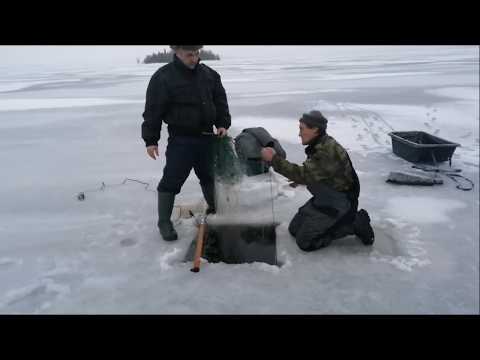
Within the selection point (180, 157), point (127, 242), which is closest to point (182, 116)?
point (180, 157)

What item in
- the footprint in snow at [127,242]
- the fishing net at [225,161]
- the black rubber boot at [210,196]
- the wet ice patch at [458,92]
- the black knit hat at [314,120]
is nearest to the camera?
the black knit hat at [314,120]

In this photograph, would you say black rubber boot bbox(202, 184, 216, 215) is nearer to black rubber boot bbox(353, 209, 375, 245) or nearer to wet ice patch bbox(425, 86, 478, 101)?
black rubber boot bbox(353, 209, 375, 245)

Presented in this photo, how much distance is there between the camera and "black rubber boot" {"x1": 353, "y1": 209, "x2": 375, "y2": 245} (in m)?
2.91

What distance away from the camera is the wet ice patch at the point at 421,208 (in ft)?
11.1

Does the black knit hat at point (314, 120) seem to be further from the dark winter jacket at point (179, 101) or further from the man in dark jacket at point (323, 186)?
the dark winter jacket at point (179, 101)

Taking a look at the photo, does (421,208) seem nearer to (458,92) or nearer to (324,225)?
(324,225)

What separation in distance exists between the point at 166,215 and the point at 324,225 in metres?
1.37

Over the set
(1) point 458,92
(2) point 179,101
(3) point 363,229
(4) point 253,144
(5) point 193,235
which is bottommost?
(5) point 193,235

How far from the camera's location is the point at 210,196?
3.51m

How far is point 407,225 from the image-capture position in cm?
328

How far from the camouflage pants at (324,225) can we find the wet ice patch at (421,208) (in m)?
0.88

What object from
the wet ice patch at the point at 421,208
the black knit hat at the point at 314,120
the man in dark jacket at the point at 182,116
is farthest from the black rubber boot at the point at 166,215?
the wet ice patch at the point at 421,208

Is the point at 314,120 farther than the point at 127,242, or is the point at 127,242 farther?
the point at 127,242

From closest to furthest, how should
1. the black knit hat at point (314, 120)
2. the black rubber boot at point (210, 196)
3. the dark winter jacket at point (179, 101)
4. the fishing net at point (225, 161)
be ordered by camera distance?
the black knit hat at point (314, 120)
the dark winter jacket at point (179, 101)
the fishing net at point (225, 161)
the black rubber boot at point (210, 196)
